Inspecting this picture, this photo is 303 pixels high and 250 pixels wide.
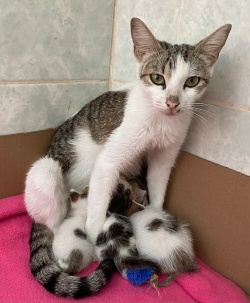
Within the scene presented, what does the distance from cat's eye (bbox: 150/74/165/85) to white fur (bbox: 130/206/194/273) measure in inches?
18.5

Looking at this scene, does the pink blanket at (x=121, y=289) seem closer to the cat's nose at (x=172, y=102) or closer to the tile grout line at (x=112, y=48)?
the cat's nose at (x=172, y=102)

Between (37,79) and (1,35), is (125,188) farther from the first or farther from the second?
(1,35)

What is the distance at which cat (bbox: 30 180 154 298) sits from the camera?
1006mm

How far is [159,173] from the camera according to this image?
1.38 m

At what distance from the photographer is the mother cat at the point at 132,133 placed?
108cm

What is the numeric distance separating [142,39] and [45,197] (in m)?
0.65

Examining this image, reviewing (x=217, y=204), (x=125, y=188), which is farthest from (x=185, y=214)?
(x=125, y=188)

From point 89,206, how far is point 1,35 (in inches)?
28.3

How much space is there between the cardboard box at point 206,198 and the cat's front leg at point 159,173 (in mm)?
45

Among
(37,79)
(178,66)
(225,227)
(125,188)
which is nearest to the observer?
(178,66)

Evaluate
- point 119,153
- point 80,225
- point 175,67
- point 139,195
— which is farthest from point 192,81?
point 80,225

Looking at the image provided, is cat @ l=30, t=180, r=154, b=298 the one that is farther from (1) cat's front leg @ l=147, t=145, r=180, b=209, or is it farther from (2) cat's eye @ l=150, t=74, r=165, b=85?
(2) cat's eye @ l=150, t=74, r=165, b=85

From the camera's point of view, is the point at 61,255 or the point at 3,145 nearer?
the point at 61,255

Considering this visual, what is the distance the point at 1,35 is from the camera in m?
1.27
